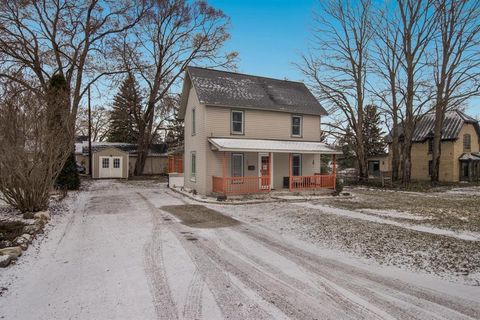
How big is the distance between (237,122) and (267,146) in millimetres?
2289

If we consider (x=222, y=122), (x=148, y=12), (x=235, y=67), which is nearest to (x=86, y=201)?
(x=222, y=122)

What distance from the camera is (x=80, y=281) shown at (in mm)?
4828

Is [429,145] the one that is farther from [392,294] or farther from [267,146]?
[392,294]

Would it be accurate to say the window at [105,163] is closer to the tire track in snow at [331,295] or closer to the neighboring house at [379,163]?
the tire track in snow at [331,295]

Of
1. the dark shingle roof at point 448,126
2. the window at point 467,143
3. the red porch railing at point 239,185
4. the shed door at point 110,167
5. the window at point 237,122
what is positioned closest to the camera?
the red porch railing at point 239,185

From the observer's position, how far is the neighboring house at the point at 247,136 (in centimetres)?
1608

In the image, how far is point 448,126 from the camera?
28.2m

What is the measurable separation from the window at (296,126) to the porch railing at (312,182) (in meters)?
2.95

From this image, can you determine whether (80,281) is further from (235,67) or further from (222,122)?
(235,67)

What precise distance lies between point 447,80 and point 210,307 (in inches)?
1063

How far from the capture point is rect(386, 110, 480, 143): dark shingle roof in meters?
27.2

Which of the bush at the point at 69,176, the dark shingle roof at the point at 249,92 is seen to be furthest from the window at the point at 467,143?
the bush at the point at 69,176

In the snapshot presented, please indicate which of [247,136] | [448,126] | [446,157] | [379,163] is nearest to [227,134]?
[247,136]

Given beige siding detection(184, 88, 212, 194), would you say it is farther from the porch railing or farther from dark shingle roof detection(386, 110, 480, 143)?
dark shingle roof detection(386, 110, 480, 143)
